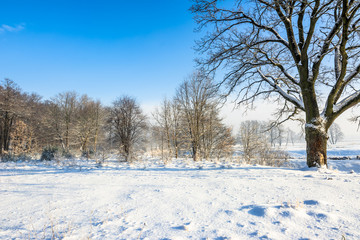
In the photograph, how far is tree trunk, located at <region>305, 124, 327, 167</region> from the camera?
5.70 metres

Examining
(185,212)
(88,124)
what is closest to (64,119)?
(88,124)

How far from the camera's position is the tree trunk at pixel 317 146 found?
5703 mm

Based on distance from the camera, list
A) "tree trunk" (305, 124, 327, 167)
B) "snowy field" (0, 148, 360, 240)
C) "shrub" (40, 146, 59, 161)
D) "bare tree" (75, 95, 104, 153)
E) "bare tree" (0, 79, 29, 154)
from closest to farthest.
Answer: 1. "snowy field" (0, 148, 360, 240)
2. "tree trunk" (305, 124, 327, 167)
3. "shrub" (40, 146, 59, 161)
4. "bare tree" (0, 79, 29, 154)
5. "bare tree" (75, 95, 104, 153)

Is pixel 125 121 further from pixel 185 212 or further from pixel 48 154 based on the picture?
pixel 185 212

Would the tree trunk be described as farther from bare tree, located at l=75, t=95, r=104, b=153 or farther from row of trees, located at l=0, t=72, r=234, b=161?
bare tree, located at l=75, t=95, r=104, b=153

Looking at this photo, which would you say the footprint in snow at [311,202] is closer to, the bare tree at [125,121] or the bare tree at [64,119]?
the bare tree at [125,121]

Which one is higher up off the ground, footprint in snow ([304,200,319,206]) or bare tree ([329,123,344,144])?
bare tree ([329,123,344,144])

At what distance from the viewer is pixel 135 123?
544 inches

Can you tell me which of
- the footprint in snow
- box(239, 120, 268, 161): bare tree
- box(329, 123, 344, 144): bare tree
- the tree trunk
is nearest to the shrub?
the footprint in snow

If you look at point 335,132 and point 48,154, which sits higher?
point 335,132

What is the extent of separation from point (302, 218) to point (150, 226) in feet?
6.13

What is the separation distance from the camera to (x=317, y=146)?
228 inches

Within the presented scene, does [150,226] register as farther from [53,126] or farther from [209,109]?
[53,126]

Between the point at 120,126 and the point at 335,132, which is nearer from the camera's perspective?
the point at 120,126
